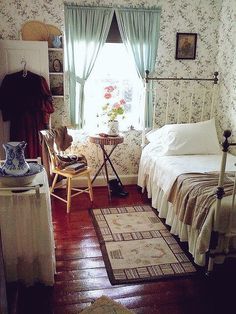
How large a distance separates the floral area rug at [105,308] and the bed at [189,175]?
697 millimetres

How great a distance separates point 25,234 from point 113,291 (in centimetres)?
73

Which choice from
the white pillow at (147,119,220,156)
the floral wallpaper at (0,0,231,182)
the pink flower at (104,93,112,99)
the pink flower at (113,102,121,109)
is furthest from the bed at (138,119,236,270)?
the pink flower at (104,93,112,99)

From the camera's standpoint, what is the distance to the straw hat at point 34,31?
3424 millimetres

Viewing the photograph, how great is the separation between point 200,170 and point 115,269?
1.19 meters

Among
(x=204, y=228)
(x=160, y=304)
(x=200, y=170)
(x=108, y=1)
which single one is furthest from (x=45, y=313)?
(x=108, y=1)

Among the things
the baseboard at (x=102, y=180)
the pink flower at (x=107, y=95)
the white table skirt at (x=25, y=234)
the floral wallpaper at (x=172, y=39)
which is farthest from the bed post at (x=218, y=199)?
the baseboard at (x=102, y=180)

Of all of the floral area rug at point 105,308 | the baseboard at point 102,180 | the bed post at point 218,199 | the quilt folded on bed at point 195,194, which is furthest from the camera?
the baseboard at point 102,180

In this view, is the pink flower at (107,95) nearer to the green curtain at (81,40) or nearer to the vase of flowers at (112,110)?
the vase of flowers at (112,110)

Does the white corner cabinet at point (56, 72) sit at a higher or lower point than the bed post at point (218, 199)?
higher

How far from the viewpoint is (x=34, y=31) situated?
3447mm

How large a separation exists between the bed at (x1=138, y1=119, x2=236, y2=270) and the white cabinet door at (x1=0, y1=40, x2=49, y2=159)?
1.55 m

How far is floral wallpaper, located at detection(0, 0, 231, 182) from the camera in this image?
347 cm

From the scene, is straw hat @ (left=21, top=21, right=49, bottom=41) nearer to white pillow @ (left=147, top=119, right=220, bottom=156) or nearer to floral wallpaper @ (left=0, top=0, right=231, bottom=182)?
floral wallpaper @ (left=0, top=0, right=231, bottom=182)

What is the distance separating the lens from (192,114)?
13.5 ft
